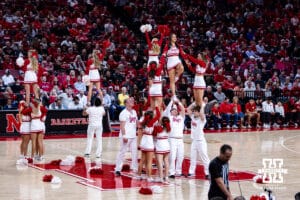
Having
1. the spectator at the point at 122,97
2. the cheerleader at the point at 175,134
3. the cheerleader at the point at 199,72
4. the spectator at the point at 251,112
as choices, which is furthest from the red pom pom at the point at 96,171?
the spectator at the point at 251,112

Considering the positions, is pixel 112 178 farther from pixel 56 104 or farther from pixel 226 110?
pixel 226 110

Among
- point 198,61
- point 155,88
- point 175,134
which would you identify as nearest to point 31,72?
point 155,88

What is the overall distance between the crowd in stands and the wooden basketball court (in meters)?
3.63

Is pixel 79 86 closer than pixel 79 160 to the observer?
No

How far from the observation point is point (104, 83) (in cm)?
2631

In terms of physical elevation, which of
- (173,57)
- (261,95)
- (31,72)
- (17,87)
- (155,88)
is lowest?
(155,88)

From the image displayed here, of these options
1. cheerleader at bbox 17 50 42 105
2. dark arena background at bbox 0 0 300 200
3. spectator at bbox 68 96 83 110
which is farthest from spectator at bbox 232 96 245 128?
cheerleader at bbox 17 50 42 105

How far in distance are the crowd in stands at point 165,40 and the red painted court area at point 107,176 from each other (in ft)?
23.7

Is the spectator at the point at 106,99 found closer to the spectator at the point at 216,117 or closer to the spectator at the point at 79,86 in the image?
the spectator at the point at 79,86

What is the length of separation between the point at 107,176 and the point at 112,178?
0.97 feet

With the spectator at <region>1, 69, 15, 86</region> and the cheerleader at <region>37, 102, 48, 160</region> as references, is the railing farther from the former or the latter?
the cheerleader at <region>37, 102, 48, 160</region>

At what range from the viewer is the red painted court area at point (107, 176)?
14078 mm

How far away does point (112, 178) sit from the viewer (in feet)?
48.6

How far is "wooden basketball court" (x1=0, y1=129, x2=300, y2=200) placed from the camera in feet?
43.2
